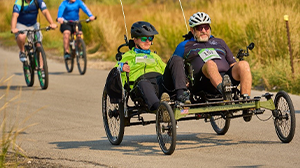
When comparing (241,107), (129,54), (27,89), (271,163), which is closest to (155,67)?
(129,54)

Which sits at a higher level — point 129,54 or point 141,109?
point 129,54

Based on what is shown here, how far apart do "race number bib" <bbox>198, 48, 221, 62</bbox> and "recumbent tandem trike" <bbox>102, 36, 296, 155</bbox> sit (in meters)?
0.20

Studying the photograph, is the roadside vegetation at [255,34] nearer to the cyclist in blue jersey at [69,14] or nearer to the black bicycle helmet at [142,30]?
the cyclist in blue jersey at [69,14]

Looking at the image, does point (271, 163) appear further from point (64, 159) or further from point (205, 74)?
point (64, 159)

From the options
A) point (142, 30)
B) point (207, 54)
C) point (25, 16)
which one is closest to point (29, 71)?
point (25, 16)

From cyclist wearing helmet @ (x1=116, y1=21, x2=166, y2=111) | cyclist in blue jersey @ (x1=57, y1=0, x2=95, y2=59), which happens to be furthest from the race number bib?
cyclist in blue jersey @ (x1=57, y1=0, x2=95, y2=59)

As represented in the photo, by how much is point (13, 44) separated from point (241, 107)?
1904cm

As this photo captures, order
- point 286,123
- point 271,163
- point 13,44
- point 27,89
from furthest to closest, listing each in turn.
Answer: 1. point 13,44
2. point 27,89
3. point 286,123
4. point 271,163

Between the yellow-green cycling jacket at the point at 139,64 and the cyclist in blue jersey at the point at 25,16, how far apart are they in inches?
240

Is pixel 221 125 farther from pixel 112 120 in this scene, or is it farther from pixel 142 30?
pixel 142 30

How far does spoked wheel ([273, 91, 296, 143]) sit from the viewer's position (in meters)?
7.45

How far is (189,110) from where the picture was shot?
24.0ft

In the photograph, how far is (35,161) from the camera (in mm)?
7727

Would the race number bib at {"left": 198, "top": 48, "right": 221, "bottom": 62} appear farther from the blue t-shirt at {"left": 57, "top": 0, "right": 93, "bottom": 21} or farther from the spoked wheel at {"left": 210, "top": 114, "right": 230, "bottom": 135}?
the blue t-shirt at {"left": 57, "top": 0, "right": 93, "bottom": 21}
